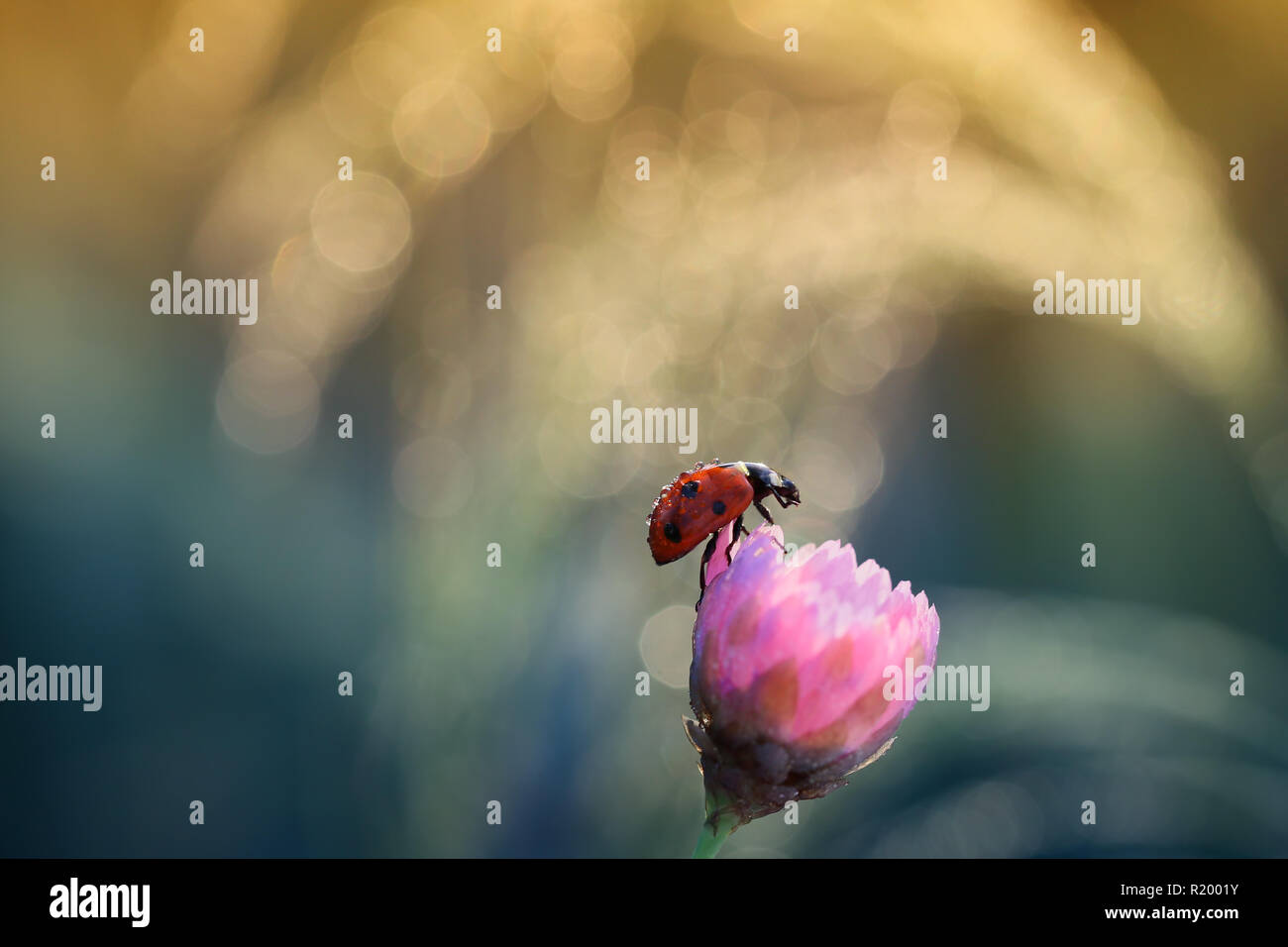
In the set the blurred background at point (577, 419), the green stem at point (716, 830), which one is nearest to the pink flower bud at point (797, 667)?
the green stem at point (716, 830)

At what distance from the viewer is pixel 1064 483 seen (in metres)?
0.99

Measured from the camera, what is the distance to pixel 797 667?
354 mm

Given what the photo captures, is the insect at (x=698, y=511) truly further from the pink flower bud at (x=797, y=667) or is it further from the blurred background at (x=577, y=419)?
the blurred background at (x=577, y=419)

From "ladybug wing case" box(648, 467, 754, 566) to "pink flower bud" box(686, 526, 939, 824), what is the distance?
0.27ft

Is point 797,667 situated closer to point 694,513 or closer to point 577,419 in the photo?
point 694,513

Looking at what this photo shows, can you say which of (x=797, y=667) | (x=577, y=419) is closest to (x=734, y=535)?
(x=797, y=667)

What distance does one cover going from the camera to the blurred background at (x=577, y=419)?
77 centimetres

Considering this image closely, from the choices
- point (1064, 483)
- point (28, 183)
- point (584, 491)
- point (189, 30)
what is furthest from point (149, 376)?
point (1064, 483)

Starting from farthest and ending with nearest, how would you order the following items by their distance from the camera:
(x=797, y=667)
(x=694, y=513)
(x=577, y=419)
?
(x=577, y=419) → (x=694, y=513) → (x=797, y=667)

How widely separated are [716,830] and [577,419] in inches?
18.0

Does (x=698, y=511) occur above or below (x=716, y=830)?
above

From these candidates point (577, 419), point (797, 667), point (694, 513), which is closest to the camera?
point (797, 667)

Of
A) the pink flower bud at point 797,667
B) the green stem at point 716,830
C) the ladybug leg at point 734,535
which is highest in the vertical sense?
the ladybug leg at point 734,535

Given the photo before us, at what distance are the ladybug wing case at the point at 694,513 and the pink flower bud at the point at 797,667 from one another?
8 centimetres
